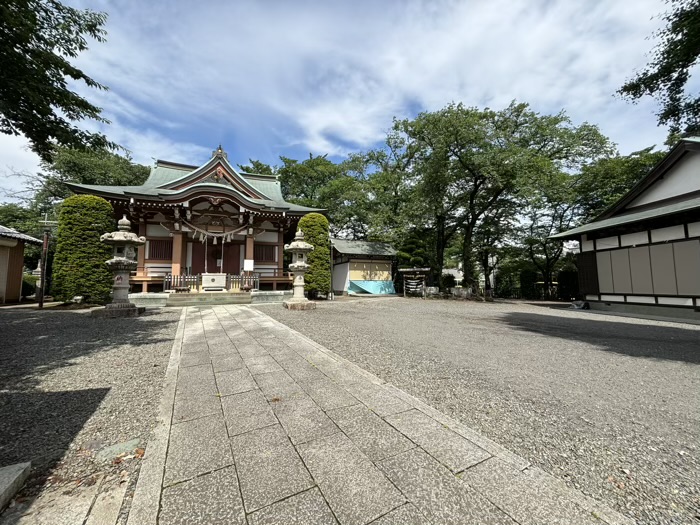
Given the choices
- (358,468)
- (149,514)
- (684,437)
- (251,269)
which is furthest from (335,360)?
(251,269)

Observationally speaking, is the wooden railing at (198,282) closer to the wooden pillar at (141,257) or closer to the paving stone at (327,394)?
the wooden pillar at (141,257)

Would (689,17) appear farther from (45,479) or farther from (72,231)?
(72,231)

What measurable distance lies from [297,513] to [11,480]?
1576 mm

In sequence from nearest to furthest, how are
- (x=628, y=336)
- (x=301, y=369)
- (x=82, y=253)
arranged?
(x=301, y=369)
(x=628, y=336)
(x=82, y=253)

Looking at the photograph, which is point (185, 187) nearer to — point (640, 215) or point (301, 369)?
point (301, 369)

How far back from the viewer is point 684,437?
2.11 metres

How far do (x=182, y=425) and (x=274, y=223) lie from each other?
12788mm

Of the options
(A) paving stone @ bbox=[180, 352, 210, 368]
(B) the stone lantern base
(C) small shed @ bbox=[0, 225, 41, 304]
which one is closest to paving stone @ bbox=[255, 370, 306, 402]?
(A) paving stone @ bbox=[180, 352, 210, 368]

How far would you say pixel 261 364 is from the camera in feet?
12.2

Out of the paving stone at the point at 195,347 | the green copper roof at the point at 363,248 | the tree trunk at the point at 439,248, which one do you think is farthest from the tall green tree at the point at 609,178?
the paving stone at the point at 195,347

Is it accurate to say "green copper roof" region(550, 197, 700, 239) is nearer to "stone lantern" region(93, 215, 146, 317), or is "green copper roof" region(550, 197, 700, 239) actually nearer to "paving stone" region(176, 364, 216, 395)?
"paving stone" region(176, 364, 216, 395)

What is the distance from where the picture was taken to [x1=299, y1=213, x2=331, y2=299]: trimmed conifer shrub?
12.9 metres

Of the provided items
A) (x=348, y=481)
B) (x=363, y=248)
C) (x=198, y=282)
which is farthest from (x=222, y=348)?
(x=363, y=248)

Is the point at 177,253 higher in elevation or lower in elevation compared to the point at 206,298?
higher
